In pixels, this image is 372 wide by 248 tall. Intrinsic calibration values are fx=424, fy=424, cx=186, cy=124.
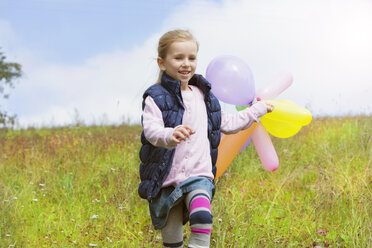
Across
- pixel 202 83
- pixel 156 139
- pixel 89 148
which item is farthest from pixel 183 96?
pixel 89 148

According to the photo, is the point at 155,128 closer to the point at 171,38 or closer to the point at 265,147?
the point at 171,38

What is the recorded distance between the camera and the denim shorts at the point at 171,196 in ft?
7.94

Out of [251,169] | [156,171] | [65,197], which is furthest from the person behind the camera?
Result: [251,169]

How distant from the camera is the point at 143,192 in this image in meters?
2.59

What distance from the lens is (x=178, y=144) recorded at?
2.53 m

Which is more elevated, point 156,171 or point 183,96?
point 183,96

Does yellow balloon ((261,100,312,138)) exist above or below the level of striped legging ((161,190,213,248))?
above

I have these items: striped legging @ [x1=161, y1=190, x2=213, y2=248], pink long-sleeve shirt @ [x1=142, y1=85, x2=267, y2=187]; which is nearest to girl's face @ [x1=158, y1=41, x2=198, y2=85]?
pink long-sleeve shirt @ [x1=142, y1=85, x2=267, y2=187]

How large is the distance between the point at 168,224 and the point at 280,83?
1.47m

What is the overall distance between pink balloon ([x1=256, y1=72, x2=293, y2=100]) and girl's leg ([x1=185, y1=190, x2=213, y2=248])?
50.1 inches

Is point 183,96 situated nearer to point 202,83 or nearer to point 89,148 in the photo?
point 202,83

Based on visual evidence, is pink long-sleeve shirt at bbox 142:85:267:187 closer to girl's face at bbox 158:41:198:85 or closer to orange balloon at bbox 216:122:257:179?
girl's face at bbox 158:41:198:85

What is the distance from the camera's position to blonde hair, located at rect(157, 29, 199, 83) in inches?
102

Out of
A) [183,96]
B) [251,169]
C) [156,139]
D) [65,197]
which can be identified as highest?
[183,96]
